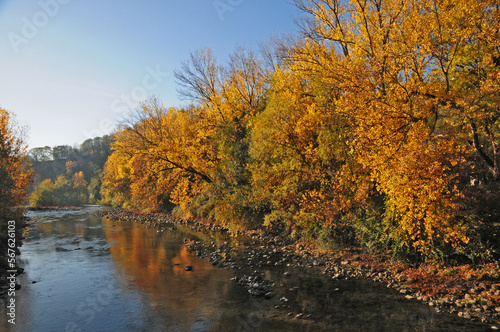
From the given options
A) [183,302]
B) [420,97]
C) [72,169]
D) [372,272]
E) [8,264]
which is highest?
[72,169]

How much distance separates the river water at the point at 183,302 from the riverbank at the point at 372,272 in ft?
1.70

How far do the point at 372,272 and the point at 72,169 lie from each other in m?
100

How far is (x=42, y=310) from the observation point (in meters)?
10.5

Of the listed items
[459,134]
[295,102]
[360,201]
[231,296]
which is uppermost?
[295,102]

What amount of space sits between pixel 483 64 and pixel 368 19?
4.72 meters

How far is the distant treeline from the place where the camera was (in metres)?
63.5

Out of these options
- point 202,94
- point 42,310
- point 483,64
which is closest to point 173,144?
point 202,94

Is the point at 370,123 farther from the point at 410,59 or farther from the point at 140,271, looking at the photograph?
the point at 140,271

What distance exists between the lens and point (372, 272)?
519 inches

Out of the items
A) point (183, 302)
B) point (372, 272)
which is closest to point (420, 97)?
point (372, 272)

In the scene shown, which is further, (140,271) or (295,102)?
(295,102)

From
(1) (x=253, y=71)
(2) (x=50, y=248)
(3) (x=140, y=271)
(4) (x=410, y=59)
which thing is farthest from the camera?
(1) (x=253, y=71)

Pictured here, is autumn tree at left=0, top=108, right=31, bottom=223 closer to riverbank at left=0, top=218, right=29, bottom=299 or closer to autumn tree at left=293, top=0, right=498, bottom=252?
riverbank at left=0, top=218, right=29, bottom=299

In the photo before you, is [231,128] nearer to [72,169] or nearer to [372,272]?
[372,272]
